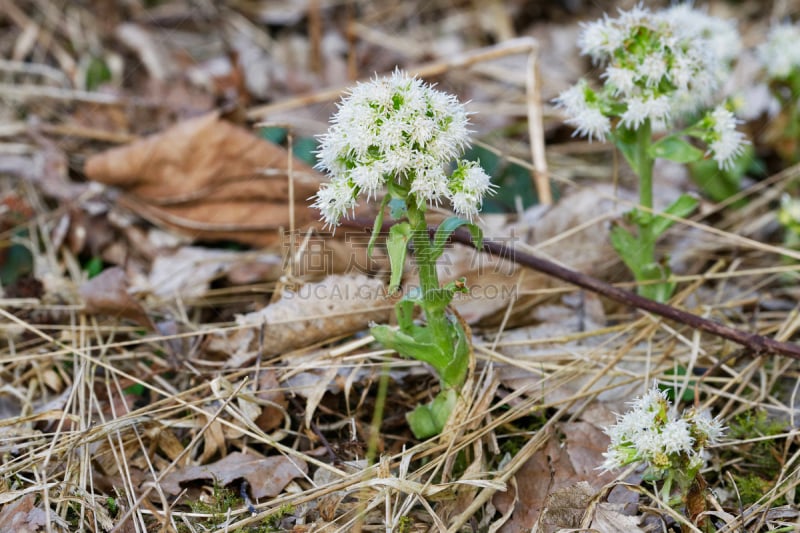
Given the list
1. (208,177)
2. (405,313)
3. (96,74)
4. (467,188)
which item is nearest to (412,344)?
(405,313)

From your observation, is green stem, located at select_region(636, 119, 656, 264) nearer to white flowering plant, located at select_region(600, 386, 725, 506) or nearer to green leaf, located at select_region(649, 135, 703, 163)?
green leaf, located at select_region(649, 135, 703, 163)

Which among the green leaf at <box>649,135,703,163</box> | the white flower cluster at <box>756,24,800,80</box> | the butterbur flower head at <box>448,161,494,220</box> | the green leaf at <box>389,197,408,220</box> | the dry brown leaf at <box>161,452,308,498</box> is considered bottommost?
the dry brown leaf at <box>161,452,308,498</box>

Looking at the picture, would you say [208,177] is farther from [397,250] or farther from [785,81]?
[785,81]

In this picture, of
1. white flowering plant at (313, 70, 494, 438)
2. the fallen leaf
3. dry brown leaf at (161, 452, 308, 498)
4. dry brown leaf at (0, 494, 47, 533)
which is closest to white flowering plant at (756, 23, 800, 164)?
white flowering plant at (313, 70, 494, 438)

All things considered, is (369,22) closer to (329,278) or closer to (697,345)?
(329,278)

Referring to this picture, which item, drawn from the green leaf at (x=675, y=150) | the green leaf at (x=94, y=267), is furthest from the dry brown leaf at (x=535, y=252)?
the green leaf at (x=94, y=267)

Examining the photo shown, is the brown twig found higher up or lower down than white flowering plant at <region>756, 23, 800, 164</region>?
lower down

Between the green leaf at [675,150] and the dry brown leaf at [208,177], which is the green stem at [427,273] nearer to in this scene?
the green leaf at [675,150]

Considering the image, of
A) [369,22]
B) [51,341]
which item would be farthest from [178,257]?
[369,22]

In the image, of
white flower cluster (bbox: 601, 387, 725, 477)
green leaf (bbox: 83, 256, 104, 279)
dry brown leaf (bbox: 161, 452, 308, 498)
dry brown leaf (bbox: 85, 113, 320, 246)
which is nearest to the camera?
white flower cluster (bbox: 601, 387, 725, 477)
